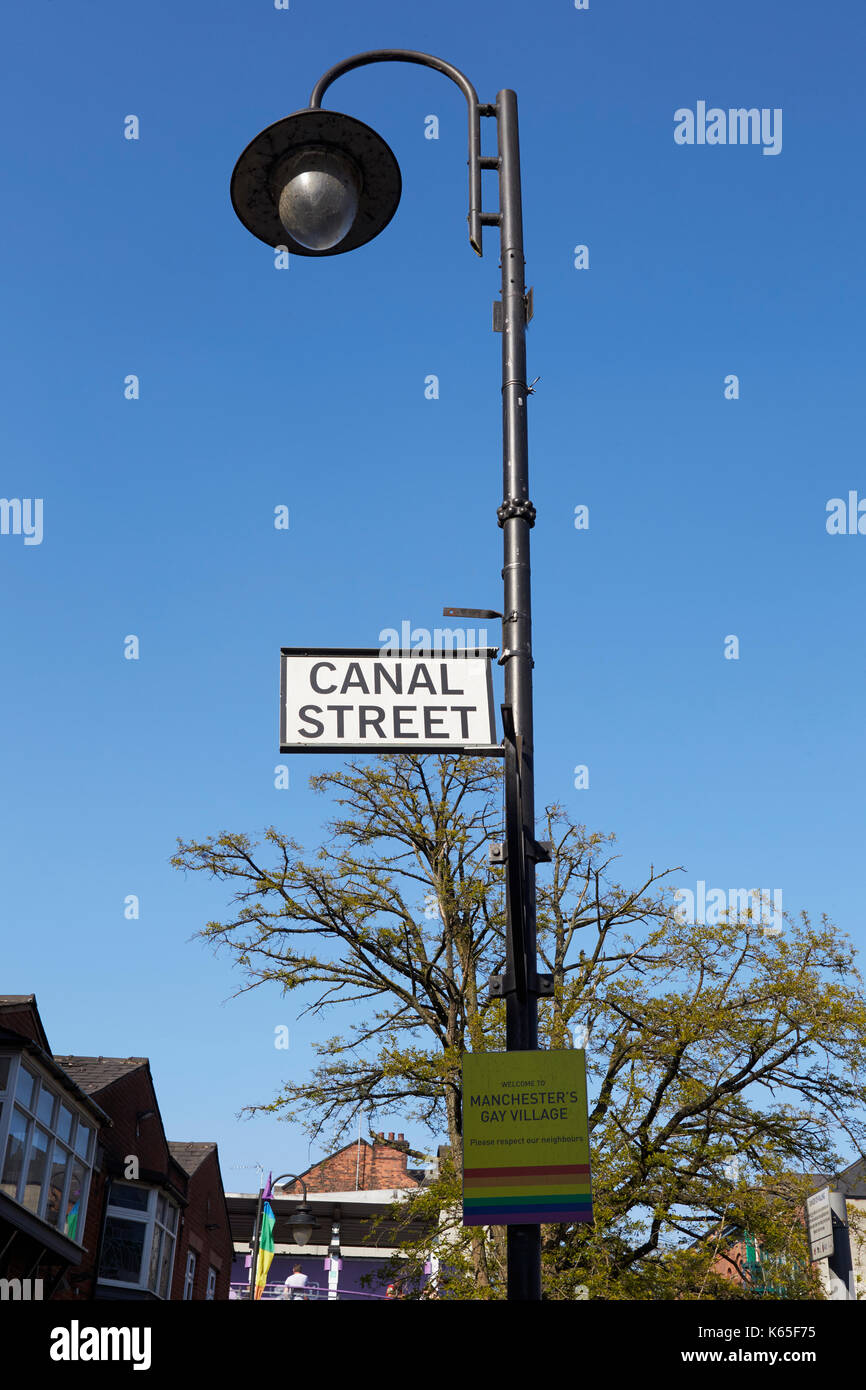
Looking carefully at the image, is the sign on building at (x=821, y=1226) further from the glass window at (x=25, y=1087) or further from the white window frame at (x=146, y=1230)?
the white window frame at (x=146, y=1230)

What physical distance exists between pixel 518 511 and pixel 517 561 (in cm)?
23

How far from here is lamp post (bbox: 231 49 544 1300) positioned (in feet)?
17.1

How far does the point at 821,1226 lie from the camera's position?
30.7 ft

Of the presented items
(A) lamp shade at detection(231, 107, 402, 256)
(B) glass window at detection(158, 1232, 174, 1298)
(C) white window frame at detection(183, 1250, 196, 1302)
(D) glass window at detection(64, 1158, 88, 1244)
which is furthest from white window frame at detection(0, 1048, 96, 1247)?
(A) lamp shade at detection(231, 107, 402, 256)

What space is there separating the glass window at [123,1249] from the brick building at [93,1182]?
0.02 meters

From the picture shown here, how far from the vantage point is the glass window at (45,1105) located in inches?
829

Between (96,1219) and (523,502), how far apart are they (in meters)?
24.5

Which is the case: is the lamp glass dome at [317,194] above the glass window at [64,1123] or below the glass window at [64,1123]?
above

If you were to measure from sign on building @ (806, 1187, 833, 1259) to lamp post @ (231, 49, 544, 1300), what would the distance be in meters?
6.29

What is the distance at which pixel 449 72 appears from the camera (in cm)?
592

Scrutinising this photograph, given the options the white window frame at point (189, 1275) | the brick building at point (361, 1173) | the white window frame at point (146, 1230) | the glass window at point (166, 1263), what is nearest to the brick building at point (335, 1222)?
the brick building at point (361, 1173)

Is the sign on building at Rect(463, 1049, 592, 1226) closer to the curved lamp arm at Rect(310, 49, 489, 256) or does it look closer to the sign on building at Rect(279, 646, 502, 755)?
the sign on building at Rect(279, 646, 502, 755)
